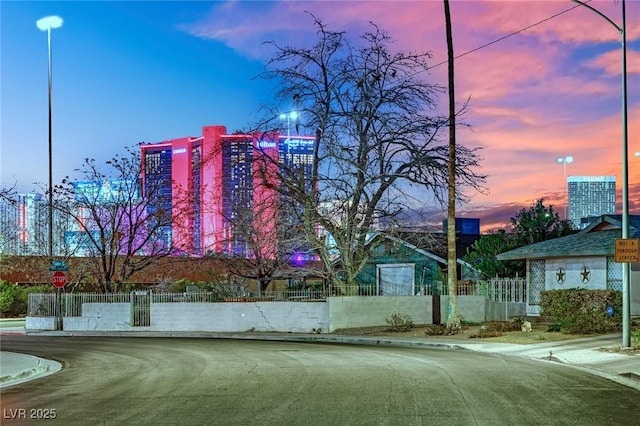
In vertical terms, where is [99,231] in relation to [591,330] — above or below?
above

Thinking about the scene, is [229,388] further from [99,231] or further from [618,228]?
[99,231]

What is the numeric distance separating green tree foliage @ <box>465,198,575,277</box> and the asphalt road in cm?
1961

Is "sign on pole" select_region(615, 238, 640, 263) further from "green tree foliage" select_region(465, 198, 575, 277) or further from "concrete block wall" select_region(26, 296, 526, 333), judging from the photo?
"green tree foliage" select_region(465, 198, 575, 277)

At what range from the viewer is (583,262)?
2905 centimetres

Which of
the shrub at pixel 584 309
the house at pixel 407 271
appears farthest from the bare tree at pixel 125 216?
the shrub at pixel 584 309

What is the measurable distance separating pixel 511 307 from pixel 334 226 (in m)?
10.1

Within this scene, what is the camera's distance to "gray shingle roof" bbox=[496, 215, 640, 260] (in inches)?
1084

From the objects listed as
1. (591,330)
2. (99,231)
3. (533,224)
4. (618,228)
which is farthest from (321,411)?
(99,231)

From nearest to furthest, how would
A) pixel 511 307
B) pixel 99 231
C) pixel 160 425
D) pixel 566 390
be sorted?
pixel 160 425 < pixel 566 390 < pixel 511 307 < pixel 99 231

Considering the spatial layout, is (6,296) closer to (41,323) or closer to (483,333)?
(41,323)

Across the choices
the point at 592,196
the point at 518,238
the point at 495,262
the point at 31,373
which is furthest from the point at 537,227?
the point at 592,196

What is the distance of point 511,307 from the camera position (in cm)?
3331

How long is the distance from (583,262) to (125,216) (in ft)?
81.5

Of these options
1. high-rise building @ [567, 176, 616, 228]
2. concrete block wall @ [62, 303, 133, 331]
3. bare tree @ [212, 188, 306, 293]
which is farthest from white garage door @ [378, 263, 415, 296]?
high-rise building @ [567, 176, 616, 228]
